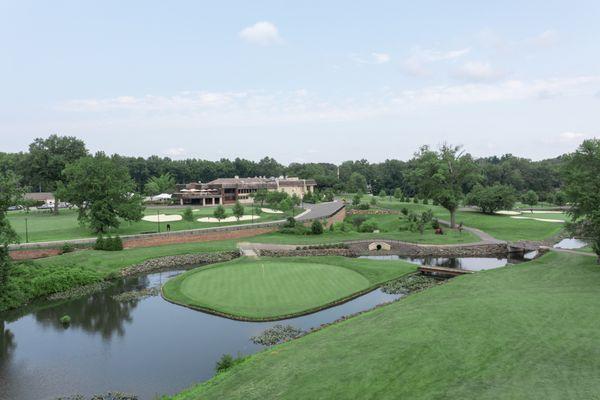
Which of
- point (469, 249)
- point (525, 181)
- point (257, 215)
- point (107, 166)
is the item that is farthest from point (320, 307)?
point (525, 181)

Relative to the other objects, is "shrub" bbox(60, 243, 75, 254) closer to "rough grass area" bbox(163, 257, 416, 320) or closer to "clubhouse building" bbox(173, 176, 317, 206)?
"rough grass area" bbox(163, 257, 416, 320)

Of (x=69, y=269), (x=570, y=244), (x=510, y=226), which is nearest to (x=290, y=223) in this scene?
(x=69, y=269)

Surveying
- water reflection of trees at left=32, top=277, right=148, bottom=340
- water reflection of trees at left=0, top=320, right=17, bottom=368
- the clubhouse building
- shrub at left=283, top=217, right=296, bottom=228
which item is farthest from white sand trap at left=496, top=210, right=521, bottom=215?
water reflection of trees at left=0, top=320, right=17, bottom=368

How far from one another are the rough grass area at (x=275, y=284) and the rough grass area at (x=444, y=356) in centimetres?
537

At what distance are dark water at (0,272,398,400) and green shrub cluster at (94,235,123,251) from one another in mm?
12960

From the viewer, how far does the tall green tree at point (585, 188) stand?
3125 centimetres

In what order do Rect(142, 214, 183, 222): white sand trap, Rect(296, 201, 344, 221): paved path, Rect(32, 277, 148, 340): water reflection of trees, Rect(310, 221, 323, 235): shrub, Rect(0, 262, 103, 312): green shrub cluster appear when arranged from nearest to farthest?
1. Rect(32, 277, 148, 340): water reflection of trees
2. Rect(0, 262, 103, 312): green shrub cluster
3. Rect(310, 221, 323, 235): shrub
4. Rect(142, 214, 183, 222): white sand trap
5. Rect(296, 201, 344, 221): paved path

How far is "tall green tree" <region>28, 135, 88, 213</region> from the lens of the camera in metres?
80.5

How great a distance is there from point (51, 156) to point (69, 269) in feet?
181

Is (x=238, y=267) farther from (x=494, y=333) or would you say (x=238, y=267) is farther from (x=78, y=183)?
(x=78, y=183)

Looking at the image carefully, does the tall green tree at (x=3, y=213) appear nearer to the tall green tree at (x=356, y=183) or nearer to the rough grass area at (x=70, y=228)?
the rough grass area at (x=70, y=228)

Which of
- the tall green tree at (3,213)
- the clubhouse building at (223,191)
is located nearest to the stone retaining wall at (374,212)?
the clubhouse building at (223,191)

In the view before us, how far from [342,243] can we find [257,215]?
947 inches

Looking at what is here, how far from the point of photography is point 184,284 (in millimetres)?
32781
